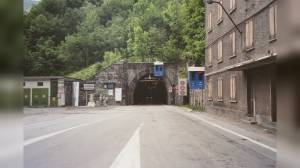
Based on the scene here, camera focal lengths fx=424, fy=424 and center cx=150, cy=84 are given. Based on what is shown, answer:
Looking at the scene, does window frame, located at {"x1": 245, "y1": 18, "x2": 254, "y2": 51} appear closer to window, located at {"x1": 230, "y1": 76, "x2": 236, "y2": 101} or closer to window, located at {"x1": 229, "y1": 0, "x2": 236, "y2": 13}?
window, located at {"x1": 229, "y1": 0, "x2": 236, "y2": 13}

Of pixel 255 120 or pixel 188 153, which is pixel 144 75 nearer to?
pixel 255 120

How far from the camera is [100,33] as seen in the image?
262 ft

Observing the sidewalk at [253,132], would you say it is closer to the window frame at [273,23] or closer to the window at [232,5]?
the window frame at [273,23]

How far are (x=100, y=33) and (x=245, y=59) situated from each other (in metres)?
60.5

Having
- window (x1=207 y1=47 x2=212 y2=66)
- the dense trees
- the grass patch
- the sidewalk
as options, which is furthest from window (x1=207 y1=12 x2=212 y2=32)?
the grass patch

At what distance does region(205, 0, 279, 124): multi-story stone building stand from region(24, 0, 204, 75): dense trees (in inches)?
1115

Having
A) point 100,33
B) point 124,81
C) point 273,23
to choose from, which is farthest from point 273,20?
point 100,33

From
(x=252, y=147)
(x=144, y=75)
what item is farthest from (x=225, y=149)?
(x=144, y=75)

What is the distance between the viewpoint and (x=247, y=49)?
68.8ft

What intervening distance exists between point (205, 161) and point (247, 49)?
14593mm

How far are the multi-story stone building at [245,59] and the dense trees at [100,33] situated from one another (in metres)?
28.3

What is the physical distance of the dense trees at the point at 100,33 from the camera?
2603 inches

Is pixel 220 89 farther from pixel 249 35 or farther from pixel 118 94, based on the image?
pixel 118 94

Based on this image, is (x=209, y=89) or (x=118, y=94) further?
(x=118, y=94)
